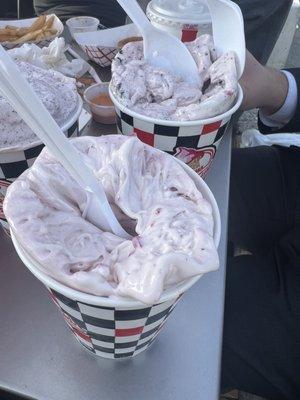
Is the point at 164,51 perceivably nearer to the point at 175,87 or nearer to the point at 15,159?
the point at 175,87

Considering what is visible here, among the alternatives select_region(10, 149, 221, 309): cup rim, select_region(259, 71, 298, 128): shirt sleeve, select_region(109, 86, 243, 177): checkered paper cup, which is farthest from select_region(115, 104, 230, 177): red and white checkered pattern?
select_region(259, 71, 298, 128): shirt sleeve

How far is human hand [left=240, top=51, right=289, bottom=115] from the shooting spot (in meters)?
1.08

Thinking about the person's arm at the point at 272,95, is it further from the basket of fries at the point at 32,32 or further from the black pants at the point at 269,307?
the basket of fries at the point at 32,32

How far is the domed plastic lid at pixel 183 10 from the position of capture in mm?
946

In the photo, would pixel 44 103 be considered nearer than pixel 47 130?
No

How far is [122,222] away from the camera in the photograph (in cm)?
51

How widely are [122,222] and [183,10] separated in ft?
2.38

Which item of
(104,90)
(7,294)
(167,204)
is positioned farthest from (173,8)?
(7,294)

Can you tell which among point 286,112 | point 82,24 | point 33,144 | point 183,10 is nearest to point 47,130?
point 33,144

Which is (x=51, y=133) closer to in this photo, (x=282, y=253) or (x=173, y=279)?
(x=173, y=279)

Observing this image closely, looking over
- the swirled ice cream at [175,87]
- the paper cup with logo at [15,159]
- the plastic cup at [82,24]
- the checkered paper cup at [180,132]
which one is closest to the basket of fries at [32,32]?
the plastic cup at [82,24]

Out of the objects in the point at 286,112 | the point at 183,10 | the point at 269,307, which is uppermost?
the point at 183,10

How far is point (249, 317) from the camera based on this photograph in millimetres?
879

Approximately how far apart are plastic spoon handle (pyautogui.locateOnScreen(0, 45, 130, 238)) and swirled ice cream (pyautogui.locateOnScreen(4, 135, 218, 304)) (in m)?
0.03
